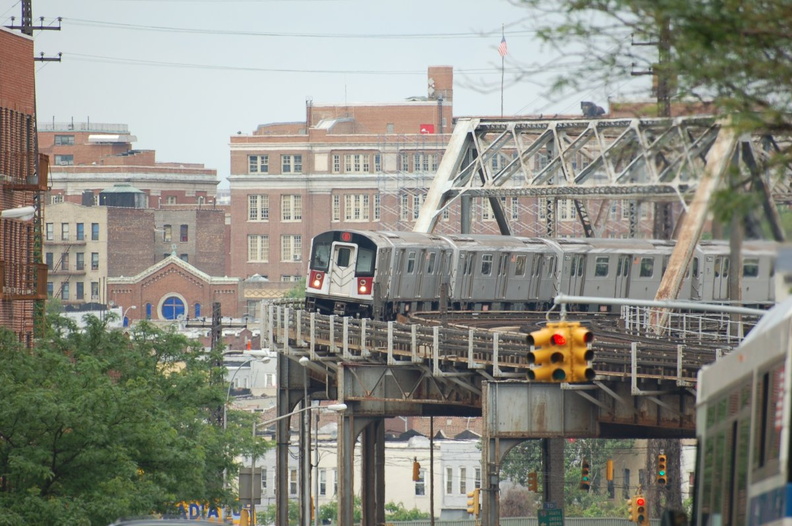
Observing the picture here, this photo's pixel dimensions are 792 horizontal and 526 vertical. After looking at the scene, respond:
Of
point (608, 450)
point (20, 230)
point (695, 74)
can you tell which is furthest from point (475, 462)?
point (695, 74)

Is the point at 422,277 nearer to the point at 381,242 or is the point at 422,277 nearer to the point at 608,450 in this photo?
the point at 381,242

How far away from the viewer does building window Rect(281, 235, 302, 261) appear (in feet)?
511

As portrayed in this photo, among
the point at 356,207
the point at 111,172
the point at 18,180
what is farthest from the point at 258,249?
the point at 18,180

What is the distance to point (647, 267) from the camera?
61375mm

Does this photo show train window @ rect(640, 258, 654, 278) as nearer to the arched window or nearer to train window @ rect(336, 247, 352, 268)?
train window @ rect(336, 247, 352, 268)

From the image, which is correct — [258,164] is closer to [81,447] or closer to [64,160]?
[64,160]

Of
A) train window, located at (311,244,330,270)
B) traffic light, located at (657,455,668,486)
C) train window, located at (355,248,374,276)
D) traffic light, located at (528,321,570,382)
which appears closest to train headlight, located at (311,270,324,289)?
train window, located at (311,244,330,270)

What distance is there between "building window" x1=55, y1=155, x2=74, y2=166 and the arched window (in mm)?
29252

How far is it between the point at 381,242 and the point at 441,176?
4839 millimetres

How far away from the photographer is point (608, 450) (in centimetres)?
9731

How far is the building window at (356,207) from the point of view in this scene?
15638cm

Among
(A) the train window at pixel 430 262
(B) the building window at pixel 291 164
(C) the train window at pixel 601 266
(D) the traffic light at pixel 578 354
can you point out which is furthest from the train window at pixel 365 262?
(B) the building window at pixel 291 164

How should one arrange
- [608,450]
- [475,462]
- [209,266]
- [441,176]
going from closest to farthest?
[441,176] → [608,450] → [475,462] → [209,266]

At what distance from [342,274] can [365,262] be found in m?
1.26
